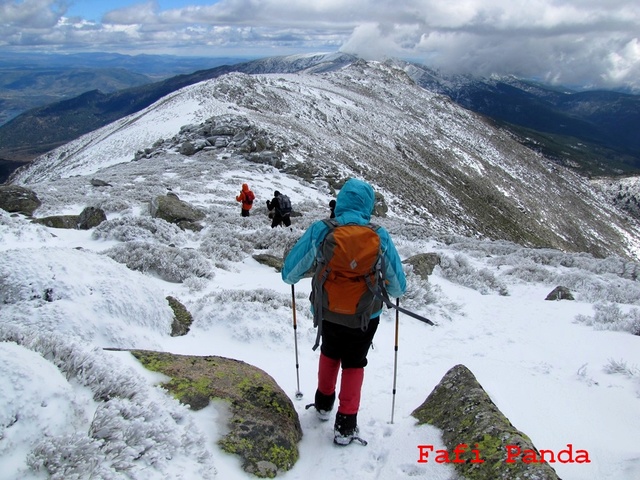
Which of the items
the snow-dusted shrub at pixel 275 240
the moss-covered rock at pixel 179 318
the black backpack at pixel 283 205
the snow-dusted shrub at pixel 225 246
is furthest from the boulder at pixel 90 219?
the moss-covered rock at pixel 179 318

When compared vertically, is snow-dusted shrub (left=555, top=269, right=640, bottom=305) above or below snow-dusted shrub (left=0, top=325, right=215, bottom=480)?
below

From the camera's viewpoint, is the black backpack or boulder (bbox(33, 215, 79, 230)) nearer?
boulder (bbox(33, 215, 79, 230))

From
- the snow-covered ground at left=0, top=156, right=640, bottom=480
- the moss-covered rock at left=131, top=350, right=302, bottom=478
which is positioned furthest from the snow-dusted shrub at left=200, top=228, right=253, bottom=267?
the moss-covered rock at left=131, top=350, right=302, bottom=478

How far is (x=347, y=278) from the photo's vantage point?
13.5 feet

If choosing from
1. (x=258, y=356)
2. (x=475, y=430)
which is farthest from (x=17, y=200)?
(x=475, y=430)

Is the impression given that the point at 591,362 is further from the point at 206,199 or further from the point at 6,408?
the point at 206,199

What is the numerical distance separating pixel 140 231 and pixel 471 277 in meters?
9.42

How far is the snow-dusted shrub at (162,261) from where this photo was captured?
9305mm

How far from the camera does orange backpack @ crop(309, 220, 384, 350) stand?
13.0 ft

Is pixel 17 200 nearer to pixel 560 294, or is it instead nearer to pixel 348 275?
pixel 348 275

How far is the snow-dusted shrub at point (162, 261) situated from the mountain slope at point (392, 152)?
17159 mm

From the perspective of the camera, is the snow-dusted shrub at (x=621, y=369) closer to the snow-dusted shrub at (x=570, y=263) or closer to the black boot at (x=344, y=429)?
the black boot at (x=344, y=429)

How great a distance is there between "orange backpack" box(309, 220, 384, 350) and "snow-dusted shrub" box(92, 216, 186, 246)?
8.76 m

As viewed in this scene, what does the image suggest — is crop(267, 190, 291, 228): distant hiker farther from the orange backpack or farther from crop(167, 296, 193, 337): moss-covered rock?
the orange backpack
